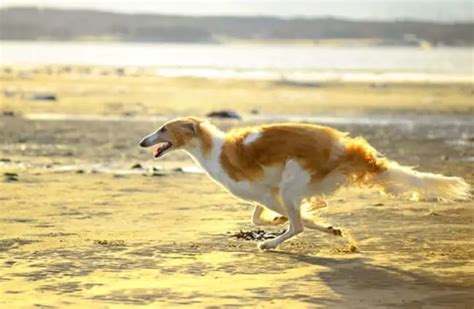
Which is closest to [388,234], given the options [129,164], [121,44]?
[129,164]

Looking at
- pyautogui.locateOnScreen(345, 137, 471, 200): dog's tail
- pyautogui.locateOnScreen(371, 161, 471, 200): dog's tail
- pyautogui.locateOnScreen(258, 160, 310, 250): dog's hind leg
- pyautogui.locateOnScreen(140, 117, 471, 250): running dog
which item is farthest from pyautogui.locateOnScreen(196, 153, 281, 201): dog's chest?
pyautogui.locateOnScreen(371, 161, 471, 200): dog's tail

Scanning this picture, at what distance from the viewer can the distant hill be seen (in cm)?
12406

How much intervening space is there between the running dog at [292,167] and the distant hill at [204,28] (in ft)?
352

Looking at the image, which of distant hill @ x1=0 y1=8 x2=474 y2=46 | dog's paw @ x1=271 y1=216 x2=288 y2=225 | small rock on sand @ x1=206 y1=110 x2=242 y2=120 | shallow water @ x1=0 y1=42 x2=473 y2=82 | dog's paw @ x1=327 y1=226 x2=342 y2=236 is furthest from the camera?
distant hill @ x1=0 y1=8 x2=474 y2=46

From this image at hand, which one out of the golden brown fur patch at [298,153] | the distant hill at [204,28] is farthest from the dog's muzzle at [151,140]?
the distant hill at [204,28]

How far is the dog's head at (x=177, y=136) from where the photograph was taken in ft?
41.2

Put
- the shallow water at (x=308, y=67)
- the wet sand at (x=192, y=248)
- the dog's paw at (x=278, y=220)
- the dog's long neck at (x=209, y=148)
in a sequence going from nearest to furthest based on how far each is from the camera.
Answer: the wet sand at (x=192, y=248), the dog's long neck at (x=209, y=148), the dog's paw at (x=278, y=220), the shallow water at (x=308, y=67)

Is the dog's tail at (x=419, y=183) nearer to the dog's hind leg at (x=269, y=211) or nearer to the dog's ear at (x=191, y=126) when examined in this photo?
the dog's hind leg at (x=269, y=211)

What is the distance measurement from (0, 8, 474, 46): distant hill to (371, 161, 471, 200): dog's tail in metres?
107

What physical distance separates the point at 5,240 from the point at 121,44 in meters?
114

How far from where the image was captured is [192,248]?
40.6 ft

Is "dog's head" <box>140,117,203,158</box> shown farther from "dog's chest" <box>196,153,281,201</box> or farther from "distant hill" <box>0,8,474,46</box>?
"distant hill" <box>0,8,474,46</box>

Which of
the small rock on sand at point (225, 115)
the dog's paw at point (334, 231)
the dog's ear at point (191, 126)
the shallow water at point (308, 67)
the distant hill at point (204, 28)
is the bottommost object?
the dog's paw at point (334, 231)

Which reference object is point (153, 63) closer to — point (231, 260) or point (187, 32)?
point (187, 32)
